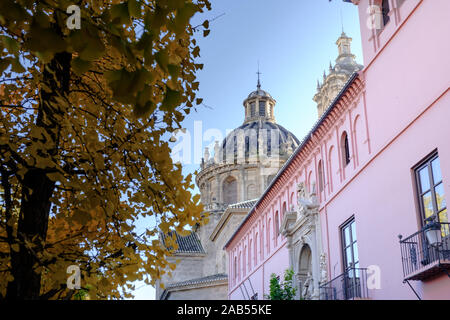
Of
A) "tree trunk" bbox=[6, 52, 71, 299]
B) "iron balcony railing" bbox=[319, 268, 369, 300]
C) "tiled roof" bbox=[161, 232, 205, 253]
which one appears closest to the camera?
"tree trunk" bbox=[6, 52, 71, 299]

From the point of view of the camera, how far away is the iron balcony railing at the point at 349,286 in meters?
17.8

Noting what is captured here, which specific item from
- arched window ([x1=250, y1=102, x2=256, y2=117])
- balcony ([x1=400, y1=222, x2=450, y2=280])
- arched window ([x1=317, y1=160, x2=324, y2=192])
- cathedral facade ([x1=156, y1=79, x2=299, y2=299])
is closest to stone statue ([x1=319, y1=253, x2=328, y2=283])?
arched window ([x1=317, y1=160, x2=324, y2=192])

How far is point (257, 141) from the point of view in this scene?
203 feet

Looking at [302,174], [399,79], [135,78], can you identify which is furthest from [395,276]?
[135,78]

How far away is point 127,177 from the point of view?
7633mm

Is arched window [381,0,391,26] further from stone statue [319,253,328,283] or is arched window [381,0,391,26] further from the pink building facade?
stone statue [319,253,328,283]

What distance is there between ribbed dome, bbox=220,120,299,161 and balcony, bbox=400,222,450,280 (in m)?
45.2

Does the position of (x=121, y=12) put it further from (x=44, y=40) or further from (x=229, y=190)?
(x=229, y=190)

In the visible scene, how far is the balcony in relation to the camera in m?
12.9

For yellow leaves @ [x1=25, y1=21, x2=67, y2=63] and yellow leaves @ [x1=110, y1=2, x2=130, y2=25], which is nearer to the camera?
yellow leaves @ [x1=25, y1=21, x2=67, y2=63]

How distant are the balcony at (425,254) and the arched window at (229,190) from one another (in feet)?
147

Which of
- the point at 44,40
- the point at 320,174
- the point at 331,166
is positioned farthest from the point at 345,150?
the point at 44,40

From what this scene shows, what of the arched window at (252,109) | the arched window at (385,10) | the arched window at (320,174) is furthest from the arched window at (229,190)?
the arched window at (385,10)
